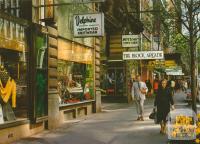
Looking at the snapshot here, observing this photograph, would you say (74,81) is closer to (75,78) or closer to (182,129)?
(75,78)

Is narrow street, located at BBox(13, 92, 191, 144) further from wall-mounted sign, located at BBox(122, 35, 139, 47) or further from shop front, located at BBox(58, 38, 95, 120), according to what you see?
wall-mounted sign, located at BBox(122, 35, 139, 47)

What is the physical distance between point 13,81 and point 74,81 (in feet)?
22.6

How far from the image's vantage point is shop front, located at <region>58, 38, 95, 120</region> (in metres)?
18.6

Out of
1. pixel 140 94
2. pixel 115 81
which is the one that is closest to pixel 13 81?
pixel 140 94

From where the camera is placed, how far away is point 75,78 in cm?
2086

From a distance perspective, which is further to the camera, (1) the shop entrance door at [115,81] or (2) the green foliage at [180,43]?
(1) the shop entrance door at [115,81]

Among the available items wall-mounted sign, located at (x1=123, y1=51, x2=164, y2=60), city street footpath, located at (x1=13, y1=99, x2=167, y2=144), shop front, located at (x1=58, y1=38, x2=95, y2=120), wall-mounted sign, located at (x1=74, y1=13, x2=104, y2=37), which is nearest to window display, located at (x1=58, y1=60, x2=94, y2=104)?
shop front, located at (x1=58, y1=38, x2=95, y2=120)

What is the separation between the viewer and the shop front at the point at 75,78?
1861cm

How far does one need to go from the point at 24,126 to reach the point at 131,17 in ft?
57.7

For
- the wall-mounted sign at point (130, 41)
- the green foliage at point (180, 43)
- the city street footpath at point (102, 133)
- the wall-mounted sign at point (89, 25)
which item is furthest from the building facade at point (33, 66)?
the wall-mounted sign at point (130, 41)

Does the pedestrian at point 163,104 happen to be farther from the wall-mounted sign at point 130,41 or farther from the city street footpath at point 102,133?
the wall-mounted sign at point 130,41

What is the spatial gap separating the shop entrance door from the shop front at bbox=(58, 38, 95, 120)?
1055cm

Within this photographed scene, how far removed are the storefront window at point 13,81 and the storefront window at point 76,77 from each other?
389 cm

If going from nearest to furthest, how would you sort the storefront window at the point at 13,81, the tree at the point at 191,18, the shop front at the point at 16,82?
the shop front at the point at 16,82
the storefront window at the point at 13,81
the tree at the point at 191,18
